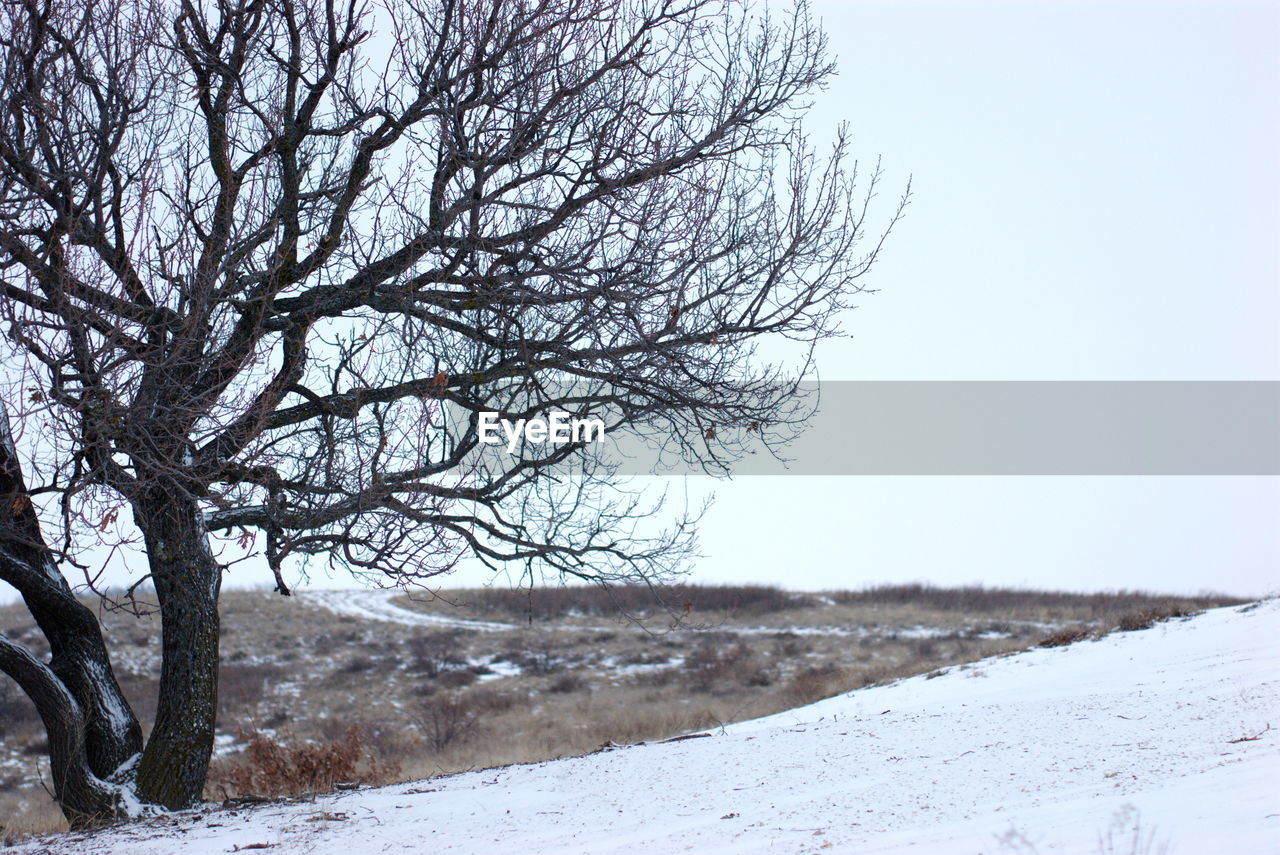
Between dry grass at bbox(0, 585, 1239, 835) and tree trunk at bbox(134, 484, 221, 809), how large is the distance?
46.8 inches

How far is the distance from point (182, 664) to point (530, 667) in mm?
14819

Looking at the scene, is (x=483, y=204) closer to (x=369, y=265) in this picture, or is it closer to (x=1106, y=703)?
(x=369, y=265)

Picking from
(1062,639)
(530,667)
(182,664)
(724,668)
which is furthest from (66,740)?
(530,667)

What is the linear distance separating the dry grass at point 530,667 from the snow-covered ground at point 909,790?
2502mm

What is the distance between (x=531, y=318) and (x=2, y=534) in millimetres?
4113

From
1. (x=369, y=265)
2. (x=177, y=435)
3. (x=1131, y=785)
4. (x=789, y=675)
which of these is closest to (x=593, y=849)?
(x=1131, y=785)

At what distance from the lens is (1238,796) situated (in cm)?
423

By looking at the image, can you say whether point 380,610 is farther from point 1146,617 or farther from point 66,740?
point 1146,617

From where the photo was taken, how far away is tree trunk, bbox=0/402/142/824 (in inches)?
291

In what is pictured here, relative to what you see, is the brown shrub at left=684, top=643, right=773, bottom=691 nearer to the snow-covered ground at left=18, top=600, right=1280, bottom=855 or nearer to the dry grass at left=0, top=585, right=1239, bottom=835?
the dry grass at left=0, top=585, right=1239, bottom=835

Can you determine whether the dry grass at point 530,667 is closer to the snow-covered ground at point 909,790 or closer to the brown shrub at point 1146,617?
the brown shrub at point 1146,617

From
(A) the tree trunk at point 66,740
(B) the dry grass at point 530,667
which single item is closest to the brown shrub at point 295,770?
(B) the dry grass at point 530,667

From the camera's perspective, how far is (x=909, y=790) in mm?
5488

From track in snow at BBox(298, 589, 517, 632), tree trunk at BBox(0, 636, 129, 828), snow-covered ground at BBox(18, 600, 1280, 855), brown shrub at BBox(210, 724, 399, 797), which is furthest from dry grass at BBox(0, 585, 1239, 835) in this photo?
snow-covered ground at BBox(18, 600, 1280, 855)
